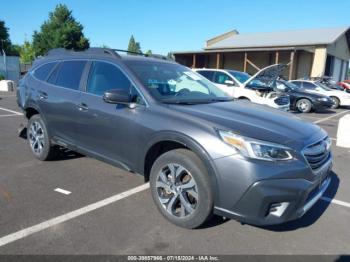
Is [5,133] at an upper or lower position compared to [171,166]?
lower

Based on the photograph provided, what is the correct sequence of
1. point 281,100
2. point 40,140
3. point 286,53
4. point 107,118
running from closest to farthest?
point 107,118
point 40,140
point 281,100
point 286,53

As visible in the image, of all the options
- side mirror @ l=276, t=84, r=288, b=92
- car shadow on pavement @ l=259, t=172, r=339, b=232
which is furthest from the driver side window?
car shadow on pavement @ l=259, t=172, r=339, b=232

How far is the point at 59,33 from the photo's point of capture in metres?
52.0

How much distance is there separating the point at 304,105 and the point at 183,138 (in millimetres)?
13148

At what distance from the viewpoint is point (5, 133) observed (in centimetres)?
722

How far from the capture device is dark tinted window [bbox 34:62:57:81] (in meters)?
5.05

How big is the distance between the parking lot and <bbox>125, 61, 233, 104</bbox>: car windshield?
4.48ft

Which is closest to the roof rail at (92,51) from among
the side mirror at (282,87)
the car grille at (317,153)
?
the car grille at (317,153)

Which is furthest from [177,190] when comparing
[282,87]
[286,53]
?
[286,53]

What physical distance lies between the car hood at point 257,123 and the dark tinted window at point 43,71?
2701 mm

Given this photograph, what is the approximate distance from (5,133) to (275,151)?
6.59 m

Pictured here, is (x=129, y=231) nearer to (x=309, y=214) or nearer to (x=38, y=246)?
(x=38, y=246)

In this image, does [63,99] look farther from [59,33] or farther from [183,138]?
[59,33]

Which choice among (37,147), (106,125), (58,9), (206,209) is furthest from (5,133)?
(58,9)
